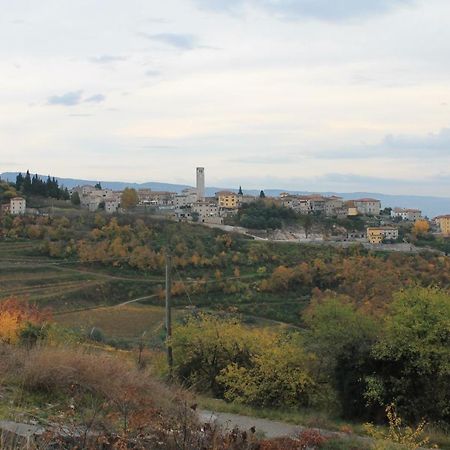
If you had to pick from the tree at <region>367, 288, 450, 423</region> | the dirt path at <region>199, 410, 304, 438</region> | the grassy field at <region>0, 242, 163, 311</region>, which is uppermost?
the tree at <region>367, 288, 450, 423</region>

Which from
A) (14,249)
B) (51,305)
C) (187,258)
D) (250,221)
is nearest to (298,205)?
(250,221)

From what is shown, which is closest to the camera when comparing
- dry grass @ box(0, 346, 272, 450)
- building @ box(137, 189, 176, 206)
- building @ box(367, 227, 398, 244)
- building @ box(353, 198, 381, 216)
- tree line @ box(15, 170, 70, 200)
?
dry grass @ box(0, 346, 272, 450)

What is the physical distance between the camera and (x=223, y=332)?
14.1 metres

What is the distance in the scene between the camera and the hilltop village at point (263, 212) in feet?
268

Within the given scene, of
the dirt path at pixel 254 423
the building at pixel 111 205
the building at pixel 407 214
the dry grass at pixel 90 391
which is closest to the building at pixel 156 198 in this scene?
the building at pixel 111 205

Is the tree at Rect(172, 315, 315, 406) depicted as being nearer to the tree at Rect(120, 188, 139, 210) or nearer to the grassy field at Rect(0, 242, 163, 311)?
the grassy field at Rect(0, 242, 163, 311)

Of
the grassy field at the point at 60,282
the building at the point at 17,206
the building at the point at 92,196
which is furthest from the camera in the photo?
the building at the point at 92,196

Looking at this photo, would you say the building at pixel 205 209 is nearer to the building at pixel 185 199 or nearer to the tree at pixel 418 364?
the building at pixel 185 199

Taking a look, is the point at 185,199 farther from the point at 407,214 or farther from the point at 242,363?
the point at 242,363

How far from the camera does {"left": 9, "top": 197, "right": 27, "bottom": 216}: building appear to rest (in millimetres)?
66887

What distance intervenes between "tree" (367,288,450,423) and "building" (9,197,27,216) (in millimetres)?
60505

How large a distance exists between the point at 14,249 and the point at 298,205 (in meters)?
72.2

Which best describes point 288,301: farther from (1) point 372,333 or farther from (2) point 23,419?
(2) point 23,419

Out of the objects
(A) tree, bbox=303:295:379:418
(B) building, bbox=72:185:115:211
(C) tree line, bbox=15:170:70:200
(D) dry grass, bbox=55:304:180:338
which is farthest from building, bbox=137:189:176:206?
(A) tree, bbox=303:295:379:418
